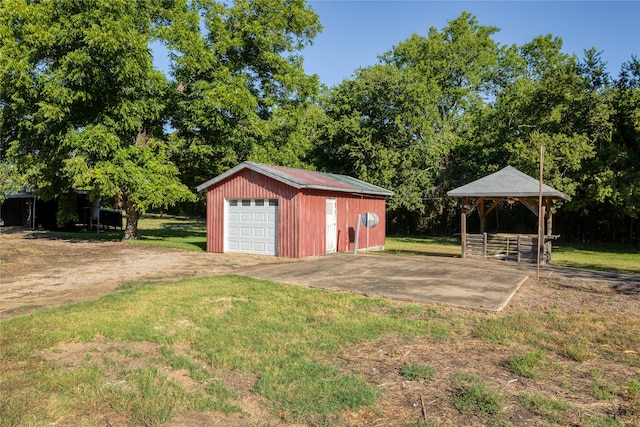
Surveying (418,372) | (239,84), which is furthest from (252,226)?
(418,372)

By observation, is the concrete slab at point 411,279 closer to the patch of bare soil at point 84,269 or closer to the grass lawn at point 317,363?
the grass lawn at point 317,363

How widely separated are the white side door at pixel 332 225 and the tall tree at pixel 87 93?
275 inches

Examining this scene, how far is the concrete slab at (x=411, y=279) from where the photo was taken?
8227 mm

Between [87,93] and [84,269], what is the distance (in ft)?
32.3

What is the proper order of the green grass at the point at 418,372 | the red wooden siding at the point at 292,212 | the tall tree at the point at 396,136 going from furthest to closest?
the tall tree at the point at 396,136 → the red wooden siding at the point at 292,212 → the green grass at the point at 418,372

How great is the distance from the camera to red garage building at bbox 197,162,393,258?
15.4 m

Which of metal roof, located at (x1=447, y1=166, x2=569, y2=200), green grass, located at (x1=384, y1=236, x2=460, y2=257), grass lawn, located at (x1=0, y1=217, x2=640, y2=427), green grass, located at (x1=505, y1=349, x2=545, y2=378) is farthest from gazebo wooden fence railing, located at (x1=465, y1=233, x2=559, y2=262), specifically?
green grass, located at (x1=505, y1=349, x2=545, y2=378)

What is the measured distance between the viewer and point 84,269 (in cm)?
1175

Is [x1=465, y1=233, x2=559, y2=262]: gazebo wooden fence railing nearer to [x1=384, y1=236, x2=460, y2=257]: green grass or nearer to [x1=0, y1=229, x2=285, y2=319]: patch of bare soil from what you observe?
[x1=384, y1=236, x2=460, y2=257]: green grass

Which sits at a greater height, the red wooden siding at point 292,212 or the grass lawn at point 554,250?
the red wooden siding at point 292,212

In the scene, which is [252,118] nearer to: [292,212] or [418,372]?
[292,212]

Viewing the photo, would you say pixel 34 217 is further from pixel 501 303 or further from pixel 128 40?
pixel 501 303

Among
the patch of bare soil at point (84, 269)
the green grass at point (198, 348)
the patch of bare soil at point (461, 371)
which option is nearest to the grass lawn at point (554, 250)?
the patch of bare soil at point (84, 269)

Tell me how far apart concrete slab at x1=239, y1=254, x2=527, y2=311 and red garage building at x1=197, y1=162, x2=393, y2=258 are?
2.10 metres
